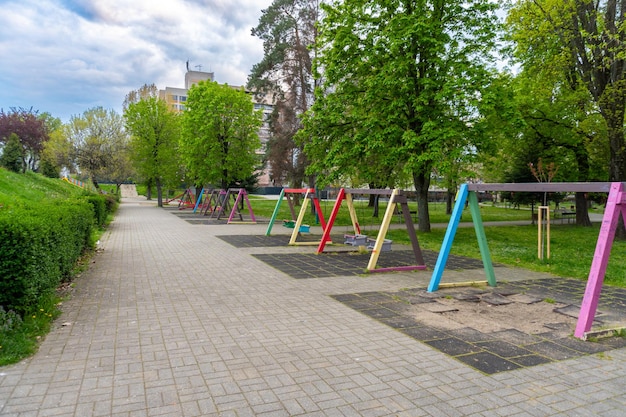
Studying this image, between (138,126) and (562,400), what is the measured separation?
38.4 m

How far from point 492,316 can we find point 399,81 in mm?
10308

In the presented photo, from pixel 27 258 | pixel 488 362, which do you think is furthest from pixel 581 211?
pixel 27 258

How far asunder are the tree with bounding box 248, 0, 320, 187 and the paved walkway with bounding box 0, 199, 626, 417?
2128 centimetres

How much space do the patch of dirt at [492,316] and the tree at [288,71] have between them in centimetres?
2084

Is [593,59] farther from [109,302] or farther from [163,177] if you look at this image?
[163,177]

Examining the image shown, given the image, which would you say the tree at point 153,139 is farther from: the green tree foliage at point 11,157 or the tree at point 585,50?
the tree at point 585,50

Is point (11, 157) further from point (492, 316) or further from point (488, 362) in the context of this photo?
point (488, 362)

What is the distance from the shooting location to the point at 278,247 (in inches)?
482

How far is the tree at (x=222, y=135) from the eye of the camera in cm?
2691

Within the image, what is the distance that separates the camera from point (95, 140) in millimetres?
36281

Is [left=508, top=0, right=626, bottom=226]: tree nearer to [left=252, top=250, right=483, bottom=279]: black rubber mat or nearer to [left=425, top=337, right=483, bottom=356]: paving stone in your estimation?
[left=252, top=250, right=483, bottom=279]: black rubber mat

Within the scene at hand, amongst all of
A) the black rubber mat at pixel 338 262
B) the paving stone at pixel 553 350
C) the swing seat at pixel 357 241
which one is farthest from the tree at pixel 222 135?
the paving stone at pixel 553 350

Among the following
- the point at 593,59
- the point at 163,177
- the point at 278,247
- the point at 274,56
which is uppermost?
the point at 274,56

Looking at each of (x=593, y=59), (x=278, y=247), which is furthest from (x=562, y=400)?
(x=593, y=59)
